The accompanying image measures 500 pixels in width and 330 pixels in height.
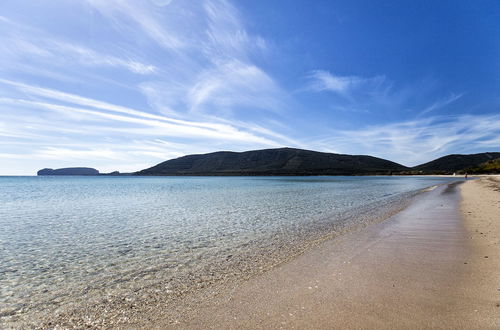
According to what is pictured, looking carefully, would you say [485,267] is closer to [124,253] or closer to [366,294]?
[366,294]

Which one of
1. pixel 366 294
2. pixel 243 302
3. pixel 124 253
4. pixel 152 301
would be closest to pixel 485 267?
pixel 366 294

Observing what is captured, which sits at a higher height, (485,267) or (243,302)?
(485,267)

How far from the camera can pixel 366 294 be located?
5.38 m

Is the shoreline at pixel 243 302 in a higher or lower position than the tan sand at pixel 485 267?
lower

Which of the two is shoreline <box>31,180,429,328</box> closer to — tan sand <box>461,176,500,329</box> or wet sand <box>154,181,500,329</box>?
wet sand <box>154,181,500,329</box>

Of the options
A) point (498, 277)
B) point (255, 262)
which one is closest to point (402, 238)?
point (498, 277)

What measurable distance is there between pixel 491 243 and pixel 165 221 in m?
16.5

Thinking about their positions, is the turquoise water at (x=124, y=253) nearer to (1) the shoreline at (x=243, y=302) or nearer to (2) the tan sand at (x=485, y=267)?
(1) the shoreline at (x=243, y=302)

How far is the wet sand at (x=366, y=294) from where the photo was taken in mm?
4398

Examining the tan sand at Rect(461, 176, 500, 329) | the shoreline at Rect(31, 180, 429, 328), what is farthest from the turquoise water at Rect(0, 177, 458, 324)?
the tan sand at Rect(461, 176, 500, 329)

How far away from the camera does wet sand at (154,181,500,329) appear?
440cm

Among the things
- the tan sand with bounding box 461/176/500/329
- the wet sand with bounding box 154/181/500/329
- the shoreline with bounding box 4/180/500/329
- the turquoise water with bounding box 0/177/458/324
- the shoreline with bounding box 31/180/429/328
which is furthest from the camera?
the turquoise water with bounding box 0/177/458/324

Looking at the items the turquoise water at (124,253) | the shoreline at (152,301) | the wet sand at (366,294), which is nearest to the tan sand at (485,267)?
the wet sand at (366,294)

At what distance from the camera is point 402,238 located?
1065 centimetres
